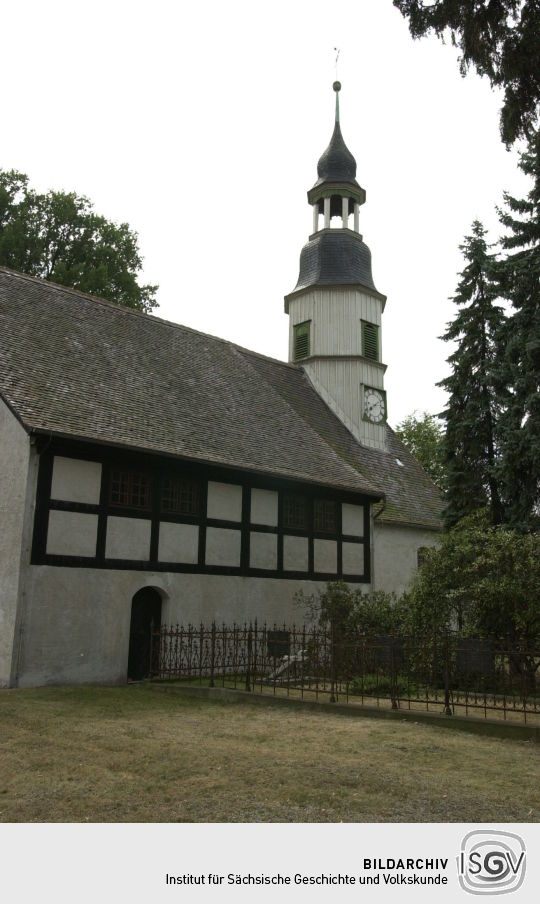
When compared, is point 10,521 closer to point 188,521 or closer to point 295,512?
point 188,521

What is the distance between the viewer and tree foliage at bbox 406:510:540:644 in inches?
562

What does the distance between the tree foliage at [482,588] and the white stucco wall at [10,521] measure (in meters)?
7.91

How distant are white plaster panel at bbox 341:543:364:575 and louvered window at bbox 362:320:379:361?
8.79m

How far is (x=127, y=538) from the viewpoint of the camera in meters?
16.2

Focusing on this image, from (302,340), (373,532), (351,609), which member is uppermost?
(302,340)

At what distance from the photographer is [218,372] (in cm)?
2325

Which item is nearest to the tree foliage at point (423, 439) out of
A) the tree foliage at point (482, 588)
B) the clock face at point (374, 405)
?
the clock face at point (374, 405)

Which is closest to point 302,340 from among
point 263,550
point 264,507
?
point 264,507

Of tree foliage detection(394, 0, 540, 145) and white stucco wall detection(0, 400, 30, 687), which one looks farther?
white stucco wall detection(0, 400, 30, 687)

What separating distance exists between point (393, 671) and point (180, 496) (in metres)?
7.57

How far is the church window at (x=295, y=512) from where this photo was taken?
20.1 metres

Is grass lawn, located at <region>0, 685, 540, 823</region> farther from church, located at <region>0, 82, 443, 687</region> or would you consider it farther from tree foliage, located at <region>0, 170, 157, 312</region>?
tree foliage, located at <region>0, 170, 157, 312</region>

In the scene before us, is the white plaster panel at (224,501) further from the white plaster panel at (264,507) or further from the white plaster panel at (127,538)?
the white plaster panel at (127,538)

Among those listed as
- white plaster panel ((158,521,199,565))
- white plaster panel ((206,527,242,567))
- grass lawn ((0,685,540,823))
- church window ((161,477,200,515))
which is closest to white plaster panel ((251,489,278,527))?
white plaster panel ((206,527,242,567))
